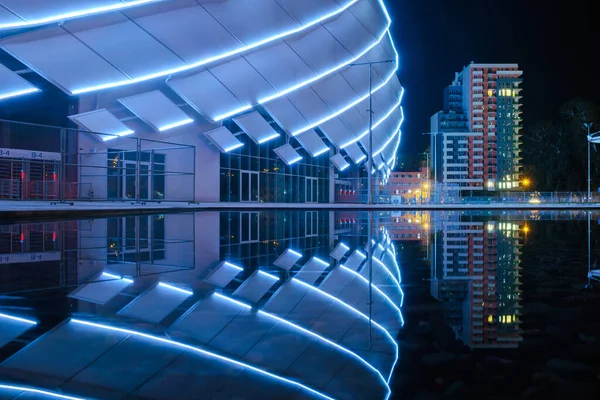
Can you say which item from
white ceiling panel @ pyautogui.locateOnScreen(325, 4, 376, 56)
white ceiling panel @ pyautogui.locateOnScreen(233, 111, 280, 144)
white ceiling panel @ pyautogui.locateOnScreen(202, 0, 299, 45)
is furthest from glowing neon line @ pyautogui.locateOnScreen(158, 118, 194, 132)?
white ceiling panel @ pyautogui.locateOnScreen(325, 4, 376, 56)

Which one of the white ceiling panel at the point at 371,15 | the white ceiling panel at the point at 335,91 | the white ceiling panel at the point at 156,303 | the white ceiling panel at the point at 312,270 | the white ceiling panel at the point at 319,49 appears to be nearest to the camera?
the white ceiling panel at the point at 156,303

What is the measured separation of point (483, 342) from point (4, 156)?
61.5 feet

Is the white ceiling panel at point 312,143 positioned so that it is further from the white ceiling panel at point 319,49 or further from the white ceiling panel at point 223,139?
the white ceiling panel at point 223,139

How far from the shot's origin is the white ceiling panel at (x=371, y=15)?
3684 cm

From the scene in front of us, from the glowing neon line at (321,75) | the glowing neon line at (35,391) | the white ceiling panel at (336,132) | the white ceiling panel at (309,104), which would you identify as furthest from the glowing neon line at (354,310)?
the white ceiling panel at (336,132)

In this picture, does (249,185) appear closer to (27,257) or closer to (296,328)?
(27,257)

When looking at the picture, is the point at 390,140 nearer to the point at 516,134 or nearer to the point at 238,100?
the point at 238,100

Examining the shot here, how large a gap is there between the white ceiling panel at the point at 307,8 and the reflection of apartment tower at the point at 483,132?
122m

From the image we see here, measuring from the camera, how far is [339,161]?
4331 cm

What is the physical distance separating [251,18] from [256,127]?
6863mm

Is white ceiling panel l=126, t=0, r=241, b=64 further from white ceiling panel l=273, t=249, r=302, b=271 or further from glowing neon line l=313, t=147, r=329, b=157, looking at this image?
white ceiling panel l=273, t=249, r=302, b=271

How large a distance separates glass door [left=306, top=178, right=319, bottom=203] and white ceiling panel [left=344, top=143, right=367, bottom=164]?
368 centimetres

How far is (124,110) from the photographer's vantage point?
25.8 m

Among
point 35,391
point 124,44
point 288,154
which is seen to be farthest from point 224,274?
point 288,154
